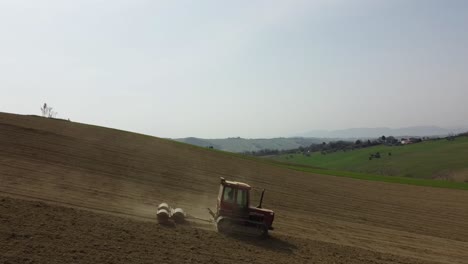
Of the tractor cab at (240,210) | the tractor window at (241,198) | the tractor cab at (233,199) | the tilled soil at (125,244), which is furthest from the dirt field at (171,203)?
the tractor window at (241,198)

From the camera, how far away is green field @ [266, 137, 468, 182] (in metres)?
65.8

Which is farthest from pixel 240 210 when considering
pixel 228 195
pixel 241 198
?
pixel 228 195

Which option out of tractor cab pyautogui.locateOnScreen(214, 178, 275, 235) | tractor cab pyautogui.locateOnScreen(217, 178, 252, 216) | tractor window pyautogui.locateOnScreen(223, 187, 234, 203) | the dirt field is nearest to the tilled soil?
the dirt field

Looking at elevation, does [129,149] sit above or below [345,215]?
above

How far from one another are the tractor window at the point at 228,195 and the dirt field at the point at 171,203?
144 centimetres

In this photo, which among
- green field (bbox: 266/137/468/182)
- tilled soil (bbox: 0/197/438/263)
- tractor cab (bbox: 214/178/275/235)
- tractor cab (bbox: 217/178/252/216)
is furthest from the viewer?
green field (bbox: 266/137/468/182)

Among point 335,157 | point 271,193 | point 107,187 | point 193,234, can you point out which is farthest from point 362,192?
point 335,157

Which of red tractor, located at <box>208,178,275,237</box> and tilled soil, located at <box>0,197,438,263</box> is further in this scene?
red tractor, located at <box>208,178,275,237</box>

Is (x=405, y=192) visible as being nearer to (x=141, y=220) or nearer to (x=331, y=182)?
(x=331, y=182)

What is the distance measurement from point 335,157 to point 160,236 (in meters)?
90.7

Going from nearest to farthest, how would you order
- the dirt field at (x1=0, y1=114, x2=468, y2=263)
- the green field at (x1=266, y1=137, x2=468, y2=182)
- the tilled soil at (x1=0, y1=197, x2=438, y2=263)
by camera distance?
the tilled soil at (x1=0, y1=197, x2=438, y2=263) < the dirt field at (x1=0, y1=114, x2=468, y2=263) < the green field at (x1=266, y1=137, x2=468, y2=182)

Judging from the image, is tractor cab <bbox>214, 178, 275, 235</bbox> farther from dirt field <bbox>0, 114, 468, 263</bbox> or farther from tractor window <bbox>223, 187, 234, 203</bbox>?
dirt field <bbox>0, 114, 468, 263</bbox>

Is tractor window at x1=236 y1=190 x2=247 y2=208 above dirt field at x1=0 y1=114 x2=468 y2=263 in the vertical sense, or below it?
above

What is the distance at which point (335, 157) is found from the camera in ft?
329
